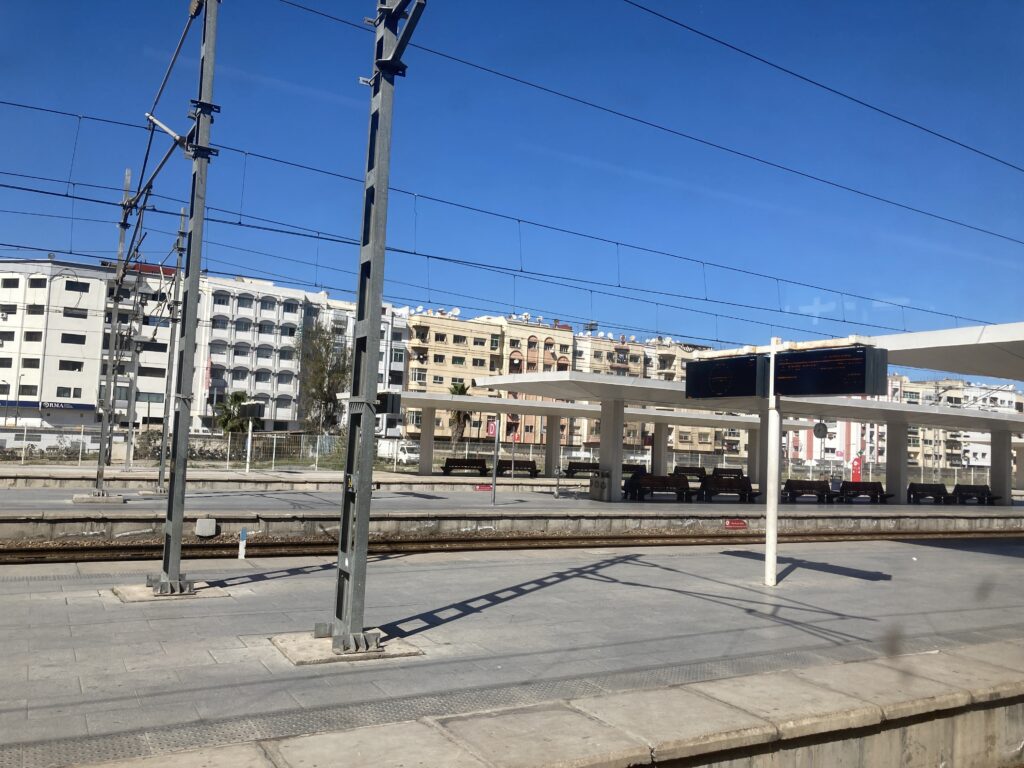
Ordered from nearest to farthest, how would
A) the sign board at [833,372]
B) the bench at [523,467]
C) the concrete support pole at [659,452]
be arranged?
the sign board at [833,372]
the concrete support pole at [659,452]
the bench at [523,467]

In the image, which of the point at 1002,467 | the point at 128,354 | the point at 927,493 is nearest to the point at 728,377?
the point at 927,493

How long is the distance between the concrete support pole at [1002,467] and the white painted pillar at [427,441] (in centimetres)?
2726

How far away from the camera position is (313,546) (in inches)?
618

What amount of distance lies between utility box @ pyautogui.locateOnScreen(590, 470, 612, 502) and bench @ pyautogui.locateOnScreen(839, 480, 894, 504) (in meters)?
13.8

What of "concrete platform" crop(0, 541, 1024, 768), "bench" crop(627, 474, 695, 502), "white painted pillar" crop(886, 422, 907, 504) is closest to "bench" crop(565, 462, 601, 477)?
"bench" crop(627, 474, 695, 502)

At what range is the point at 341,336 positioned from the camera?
283 feet

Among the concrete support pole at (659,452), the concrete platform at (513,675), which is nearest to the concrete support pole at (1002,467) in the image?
the concrete support pole at (659,452)

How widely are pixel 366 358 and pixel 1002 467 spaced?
44.4 metres

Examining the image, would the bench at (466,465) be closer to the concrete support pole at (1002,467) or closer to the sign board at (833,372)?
the concrete support pole at (1002,467)

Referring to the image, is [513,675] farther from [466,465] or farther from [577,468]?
[577,468]

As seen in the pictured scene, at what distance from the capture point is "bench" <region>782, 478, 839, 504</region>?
38812 mm

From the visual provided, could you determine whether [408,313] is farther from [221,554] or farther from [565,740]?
[565,740]

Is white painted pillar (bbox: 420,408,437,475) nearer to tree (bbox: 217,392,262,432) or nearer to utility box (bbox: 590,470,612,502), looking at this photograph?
utility box (bbox: 590,470,612,502)

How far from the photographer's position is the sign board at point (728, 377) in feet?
45.7
